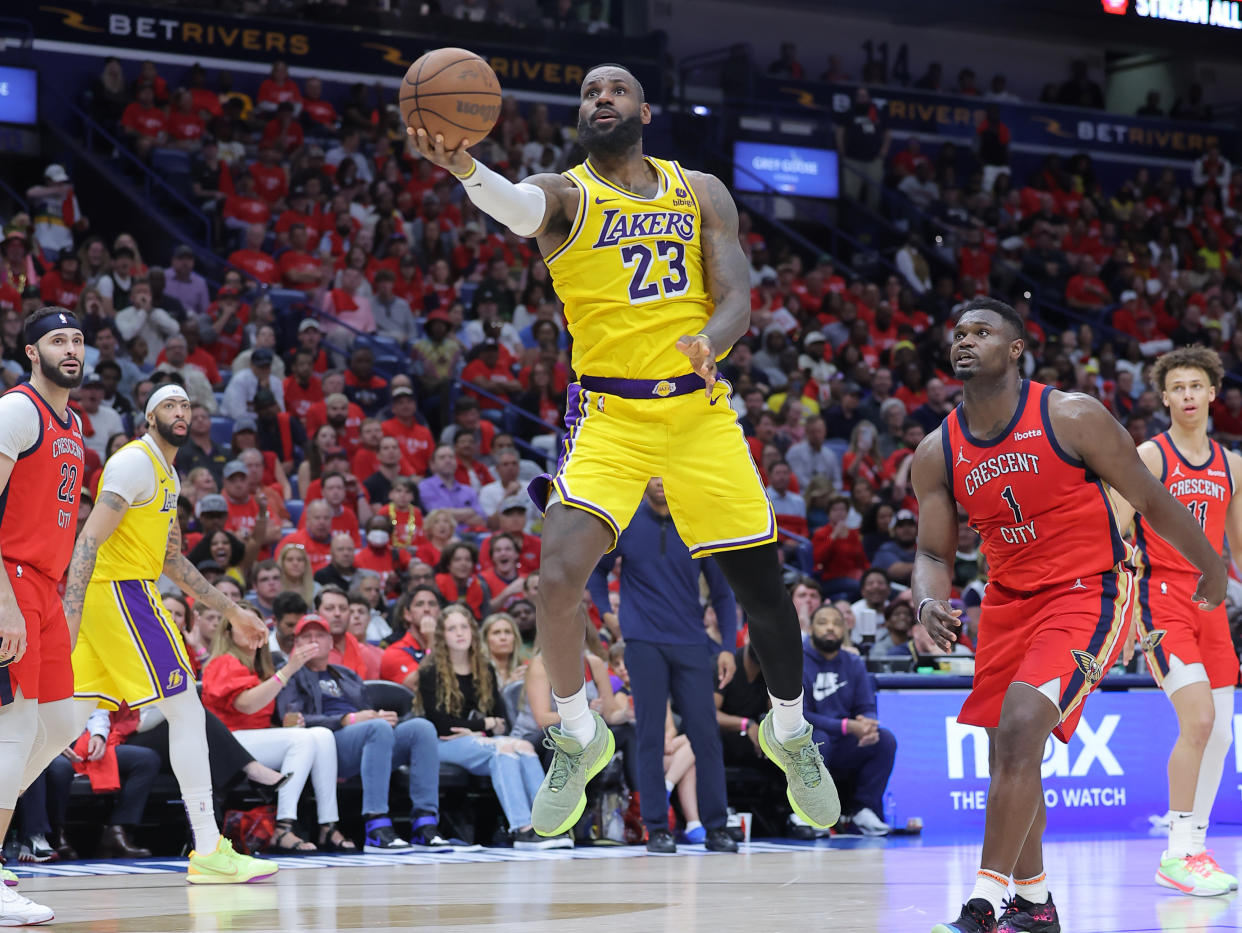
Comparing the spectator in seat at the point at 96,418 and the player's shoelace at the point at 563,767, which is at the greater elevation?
the spectator in seat at the point at 96,418

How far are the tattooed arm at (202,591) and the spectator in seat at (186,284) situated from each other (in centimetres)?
720

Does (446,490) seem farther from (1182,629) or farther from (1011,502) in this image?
(1011,502)

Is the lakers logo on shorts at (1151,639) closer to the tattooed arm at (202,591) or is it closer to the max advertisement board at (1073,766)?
the max advertisement board at (1073,766)

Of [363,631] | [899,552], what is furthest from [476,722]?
[899,552]

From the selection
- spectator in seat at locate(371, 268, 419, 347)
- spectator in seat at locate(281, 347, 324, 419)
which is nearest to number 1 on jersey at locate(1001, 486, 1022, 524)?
spectator in seat at locate(281, 347, 324, 419)

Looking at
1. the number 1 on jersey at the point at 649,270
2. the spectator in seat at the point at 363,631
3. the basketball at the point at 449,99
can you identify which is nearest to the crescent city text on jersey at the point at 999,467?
the number 1 on jersey at the point at 649,270

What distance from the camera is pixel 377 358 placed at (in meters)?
14.9

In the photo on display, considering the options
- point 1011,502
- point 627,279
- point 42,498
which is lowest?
point 42,498

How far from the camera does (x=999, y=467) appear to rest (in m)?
5.30

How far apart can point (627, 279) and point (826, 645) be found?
17.2 feet

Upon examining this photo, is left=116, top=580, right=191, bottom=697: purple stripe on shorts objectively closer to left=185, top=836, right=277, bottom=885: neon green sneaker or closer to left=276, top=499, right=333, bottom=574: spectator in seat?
left=185, top=836, right=277, bottom=885: neon green sneaker

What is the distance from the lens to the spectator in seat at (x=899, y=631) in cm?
1146

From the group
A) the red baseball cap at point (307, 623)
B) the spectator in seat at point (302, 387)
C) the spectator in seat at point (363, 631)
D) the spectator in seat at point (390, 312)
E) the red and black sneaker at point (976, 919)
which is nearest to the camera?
the red and black sneaker at point (976, 919)

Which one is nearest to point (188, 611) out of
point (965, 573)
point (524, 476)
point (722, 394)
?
point (524, 476)
